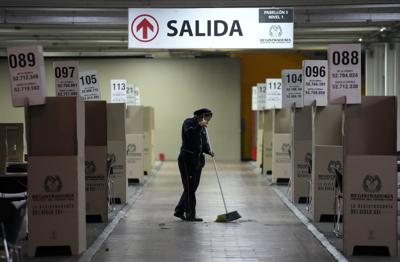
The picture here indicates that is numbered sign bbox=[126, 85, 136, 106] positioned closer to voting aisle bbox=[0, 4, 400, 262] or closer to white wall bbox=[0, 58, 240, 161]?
voting aisle bbox=[0, 4, 400, 262]

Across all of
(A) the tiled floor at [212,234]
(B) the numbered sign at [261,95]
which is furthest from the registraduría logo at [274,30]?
(B) the numbered sign at [261,95]

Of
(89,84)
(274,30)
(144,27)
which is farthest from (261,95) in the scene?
(144,27)

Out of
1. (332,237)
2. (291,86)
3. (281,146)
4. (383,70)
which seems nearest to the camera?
(332,237)

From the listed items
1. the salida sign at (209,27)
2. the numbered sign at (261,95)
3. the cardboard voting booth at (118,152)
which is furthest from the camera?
the numbered sign at (261,95)

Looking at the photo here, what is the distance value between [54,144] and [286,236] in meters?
3.43

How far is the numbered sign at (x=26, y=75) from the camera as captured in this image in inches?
311

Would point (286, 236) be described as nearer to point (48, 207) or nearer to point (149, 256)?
point (149, 256)

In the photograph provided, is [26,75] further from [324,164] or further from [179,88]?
[179,88]

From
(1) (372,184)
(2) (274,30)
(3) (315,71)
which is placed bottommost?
(1) (372,184)

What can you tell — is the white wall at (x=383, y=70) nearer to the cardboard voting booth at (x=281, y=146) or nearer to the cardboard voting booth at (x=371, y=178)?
the cardboard voting booth at (x=281, y=146)

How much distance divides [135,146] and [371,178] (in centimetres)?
901

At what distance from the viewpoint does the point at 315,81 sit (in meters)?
11.2

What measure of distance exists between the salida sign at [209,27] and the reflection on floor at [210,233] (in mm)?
2884

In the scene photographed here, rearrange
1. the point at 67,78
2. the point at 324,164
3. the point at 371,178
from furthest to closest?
the point at 67,78 < the point at 324,164 < the point at 371,178
